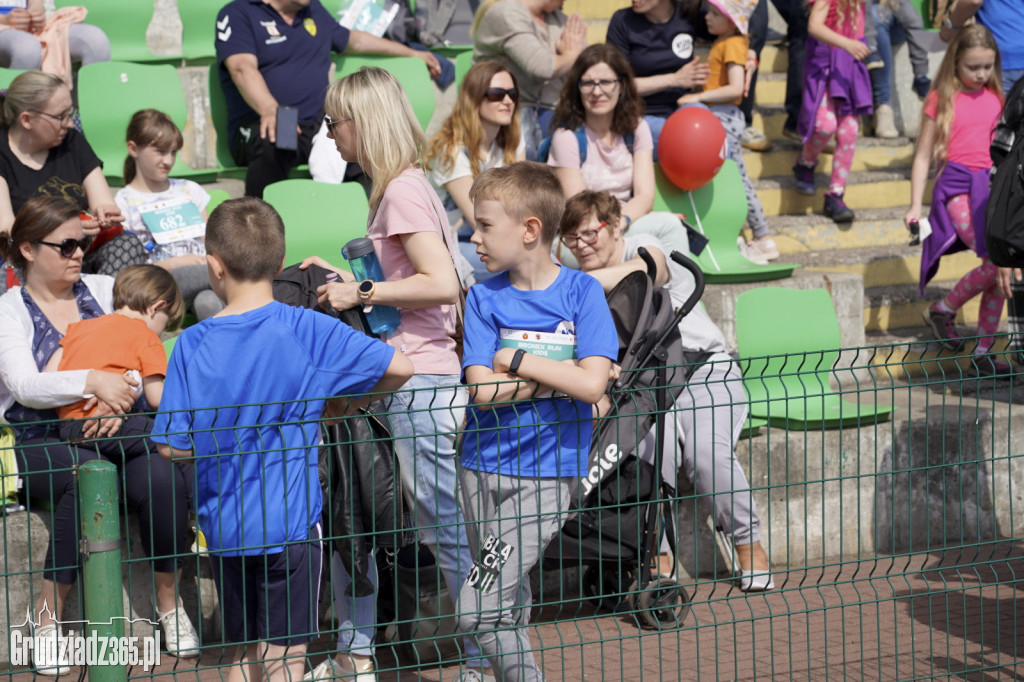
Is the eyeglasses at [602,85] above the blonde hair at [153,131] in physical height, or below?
above

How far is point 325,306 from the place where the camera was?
376 centimetres

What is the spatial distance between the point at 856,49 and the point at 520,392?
5660 mm

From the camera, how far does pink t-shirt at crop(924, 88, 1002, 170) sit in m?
6.77

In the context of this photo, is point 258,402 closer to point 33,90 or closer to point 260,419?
point 260,419

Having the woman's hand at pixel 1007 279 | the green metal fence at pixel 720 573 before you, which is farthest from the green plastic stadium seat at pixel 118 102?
the woman's hand at pixel 1007 279

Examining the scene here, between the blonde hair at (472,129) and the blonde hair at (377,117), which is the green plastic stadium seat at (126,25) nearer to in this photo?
the blonde hair at (472,129)

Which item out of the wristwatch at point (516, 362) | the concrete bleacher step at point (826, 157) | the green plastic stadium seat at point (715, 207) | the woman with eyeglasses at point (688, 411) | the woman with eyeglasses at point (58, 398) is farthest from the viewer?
the concrete bleacher step at point (826, 157)

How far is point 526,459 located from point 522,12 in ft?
14.5

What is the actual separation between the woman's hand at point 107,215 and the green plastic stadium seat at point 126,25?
2.79 meters

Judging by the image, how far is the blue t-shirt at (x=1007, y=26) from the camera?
7.65 m

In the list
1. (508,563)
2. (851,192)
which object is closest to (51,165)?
(508,563)

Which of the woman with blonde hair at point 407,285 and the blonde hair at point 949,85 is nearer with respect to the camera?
the woman with blonde hair at point 407,285

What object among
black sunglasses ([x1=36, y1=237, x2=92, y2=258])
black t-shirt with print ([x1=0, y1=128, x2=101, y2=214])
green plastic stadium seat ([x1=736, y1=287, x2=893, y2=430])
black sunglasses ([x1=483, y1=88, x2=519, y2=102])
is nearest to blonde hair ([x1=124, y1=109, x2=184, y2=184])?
black t-shirt with print ([x1=0, y1=128, x2=101, y2=214])

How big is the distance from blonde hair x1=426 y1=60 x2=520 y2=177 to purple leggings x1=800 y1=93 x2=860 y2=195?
9.30ft
